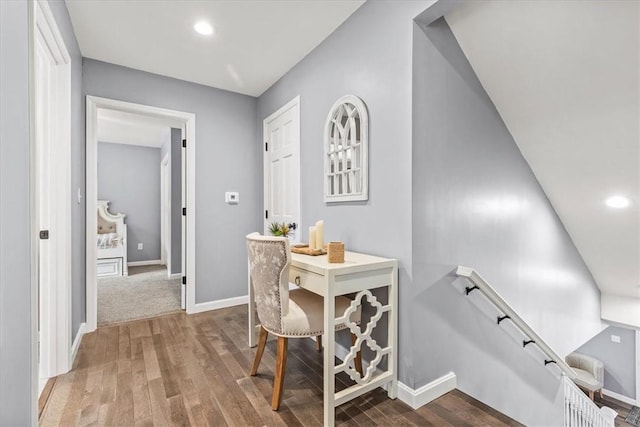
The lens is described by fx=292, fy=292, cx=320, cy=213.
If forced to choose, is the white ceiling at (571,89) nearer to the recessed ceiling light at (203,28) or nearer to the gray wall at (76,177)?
the recessed ceiling light at (203,28)

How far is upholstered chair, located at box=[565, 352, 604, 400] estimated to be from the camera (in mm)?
4512

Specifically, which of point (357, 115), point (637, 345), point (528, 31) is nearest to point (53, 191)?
point (357, 115)

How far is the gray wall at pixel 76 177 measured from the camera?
7.22ft

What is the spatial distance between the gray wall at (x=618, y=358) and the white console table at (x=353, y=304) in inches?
204

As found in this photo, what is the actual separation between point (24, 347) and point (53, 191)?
4.08ft

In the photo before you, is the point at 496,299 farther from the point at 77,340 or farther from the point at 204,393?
the point at 77,340

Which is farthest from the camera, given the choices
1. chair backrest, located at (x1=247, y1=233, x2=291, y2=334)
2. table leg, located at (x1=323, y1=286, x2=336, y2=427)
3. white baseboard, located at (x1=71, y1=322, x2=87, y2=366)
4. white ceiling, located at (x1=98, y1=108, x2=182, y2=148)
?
white ceiling, located at (x1=98, y1=108, x2=182, y2=148)

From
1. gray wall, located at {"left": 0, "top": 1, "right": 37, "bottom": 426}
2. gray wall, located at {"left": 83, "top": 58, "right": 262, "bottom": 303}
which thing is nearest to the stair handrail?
gray wall, located at {"left": 0, "top": 1, "right": 37, "bottom": 426}

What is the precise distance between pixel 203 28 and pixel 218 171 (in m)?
1.47

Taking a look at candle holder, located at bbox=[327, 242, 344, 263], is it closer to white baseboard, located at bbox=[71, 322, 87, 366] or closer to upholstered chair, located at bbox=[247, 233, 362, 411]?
upholstered chair, located at bbox=[247, 233, 362, 411]

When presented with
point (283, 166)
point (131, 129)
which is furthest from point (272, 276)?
point (131, 129)

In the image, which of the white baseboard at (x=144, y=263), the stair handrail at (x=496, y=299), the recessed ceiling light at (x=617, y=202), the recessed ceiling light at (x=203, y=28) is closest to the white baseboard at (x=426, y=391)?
the stair handrail at (x=496, y=299)

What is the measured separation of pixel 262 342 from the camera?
1921 mm

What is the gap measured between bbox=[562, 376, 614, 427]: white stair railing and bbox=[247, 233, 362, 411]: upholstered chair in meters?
2.32
